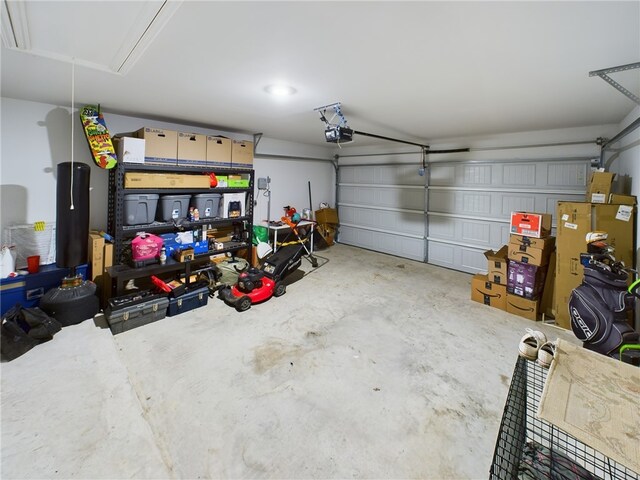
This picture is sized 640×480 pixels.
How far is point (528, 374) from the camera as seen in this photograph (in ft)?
3.31

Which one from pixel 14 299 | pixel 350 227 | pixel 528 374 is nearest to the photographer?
pixel 528 374

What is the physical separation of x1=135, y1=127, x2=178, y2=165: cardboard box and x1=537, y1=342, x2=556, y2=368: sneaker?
3.93m

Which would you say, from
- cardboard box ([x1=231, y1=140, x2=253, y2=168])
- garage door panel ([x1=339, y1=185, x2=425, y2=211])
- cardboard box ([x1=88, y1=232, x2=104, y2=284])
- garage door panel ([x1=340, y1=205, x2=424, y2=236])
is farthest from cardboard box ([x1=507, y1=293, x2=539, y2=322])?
cardboard box ([x1=88, y1=232, x2=104, y2=284])

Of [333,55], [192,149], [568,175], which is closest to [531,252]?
[568,175]

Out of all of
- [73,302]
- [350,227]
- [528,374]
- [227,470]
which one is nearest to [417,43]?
[528,374]

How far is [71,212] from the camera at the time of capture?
266cm

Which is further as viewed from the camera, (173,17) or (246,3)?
(173,17)

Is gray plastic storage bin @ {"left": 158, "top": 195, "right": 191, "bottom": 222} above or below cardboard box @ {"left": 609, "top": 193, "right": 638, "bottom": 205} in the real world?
below

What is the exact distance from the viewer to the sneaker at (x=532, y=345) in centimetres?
103

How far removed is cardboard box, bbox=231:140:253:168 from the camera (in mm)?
4266

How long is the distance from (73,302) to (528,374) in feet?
11.5

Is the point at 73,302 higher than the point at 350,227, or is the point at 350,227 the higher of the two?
the point at 350,227

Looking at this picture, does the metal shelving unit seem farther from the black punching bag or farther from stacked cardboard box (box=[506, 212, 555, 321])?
stacked cardboard box (box=[506, 212, 555, 321])

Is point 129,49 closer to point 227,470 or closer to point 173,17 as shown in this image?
point 173,17
